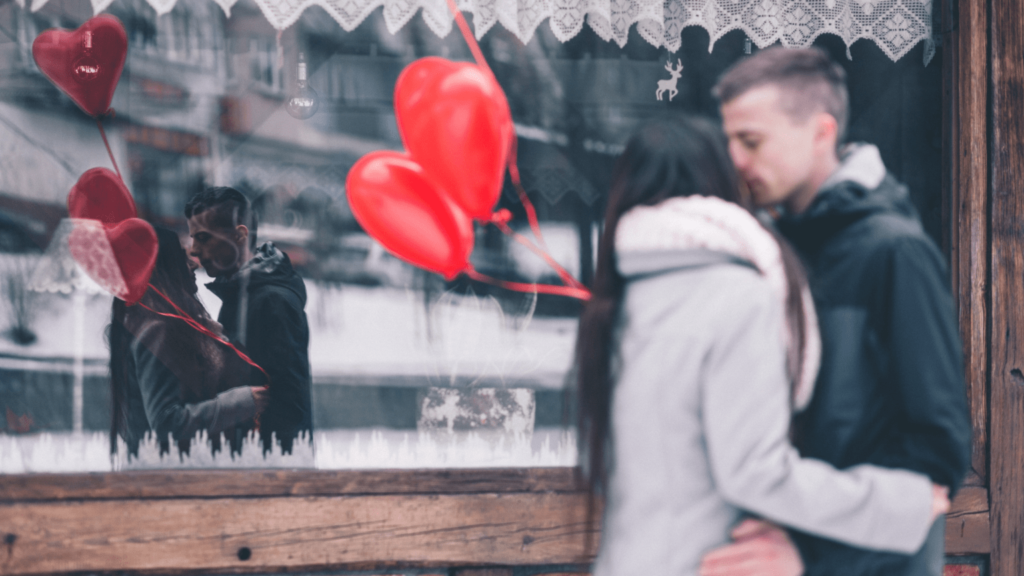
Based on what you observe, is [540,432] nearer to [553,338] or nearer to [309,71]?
[553,338]

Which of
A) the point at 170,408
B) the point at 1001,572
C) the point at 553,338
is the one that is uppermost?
the point at 553,338

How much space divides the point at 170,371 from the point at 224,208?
0.67 meters

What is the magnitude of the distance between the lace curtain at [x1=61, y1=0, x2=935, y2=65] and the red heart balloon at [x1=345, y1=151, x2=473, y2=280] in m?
0.77

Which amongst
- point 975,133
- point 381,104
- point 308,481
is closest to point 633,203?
point 381,104

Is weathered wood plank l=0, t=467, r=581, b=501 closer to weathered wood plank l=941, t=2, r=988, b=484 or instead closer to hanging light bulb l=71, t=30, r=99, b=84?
hanging light bulb l=71, t=30, r=99, b=84

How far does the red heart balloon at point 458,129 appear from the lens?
1923 millimetres

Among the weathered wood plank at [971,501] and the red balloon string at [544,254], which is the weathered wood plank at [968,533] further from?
the red balloon string at [544,254]

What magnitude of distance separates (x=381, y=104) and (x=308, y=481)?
151 cm

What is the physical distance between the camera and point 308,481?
2486 millimetres

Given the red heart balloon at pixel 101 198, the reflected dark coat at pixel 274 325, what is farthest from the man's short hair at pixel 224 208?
the red heart balloon at pixel 101 198

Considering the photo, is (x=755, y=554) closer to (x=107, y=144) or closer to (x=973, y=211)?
(x=973, y=211)

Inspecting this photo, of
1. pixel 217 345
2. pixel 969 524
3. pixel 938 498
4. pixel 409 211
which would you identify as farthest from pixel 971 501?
pixel 217 345

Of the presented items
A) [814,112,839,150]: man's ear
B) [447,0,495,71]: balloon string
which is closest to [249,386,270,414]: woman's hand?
[447,0,495,71]: balloon string

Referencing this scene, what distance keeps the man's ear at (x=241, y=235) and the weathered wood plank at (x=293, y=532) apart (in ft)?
3.24
